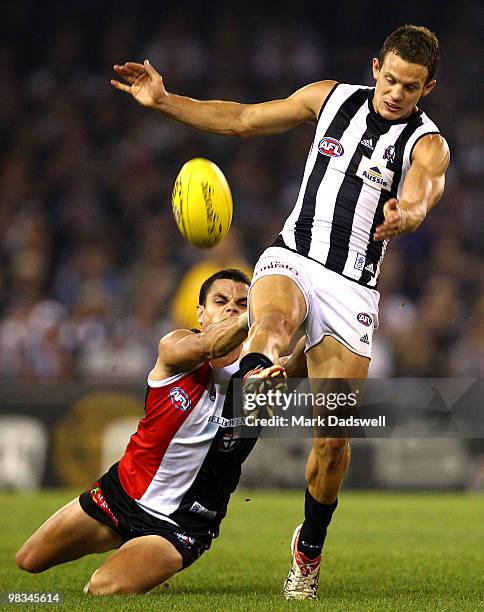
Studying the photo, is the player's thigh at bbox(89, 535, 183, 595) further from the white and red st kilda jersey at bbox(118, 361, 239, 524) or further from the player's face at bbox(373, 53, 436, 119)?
the player's face at bbox(373, 53, 436, 119)

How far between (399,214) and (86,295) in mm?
8304

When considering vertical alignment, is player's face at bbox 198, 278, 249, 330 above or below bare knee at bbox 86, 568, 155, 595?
above

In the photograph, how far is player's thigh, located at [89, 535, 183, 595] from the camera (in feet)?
16.6

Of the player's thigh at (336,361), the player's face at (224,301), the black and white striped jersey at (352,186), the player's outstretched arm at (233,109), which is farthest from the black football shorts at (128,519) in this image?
the player's outstretched arm at (233,109)

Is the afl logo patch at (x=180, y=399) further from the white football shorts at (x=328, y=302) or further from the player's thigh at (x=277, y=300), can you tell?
the player's thigh at (x=277, y=300)

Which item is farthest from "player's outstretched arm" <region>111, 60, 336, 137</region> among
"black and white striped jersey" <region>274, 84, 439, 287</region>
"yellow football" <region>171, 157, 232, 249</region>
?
"yellow football" <region>171, 157, 232, 249</region>

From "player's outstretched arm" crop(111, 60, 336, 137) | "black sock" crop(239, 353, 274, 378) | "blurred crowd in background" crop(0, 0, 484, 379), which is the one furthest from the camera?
"blurred crowd in background" crop(0, 0, 484, 379)

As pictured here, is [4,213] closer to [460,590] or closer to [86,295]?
[86,295]

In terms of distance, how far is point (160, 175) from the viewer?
45.6 feet

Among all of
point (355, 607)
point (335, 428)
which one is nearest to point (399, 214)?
point (335, 428)

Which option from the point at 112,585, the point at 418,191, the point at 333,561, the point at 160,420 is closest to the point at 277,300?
the point at 418,191

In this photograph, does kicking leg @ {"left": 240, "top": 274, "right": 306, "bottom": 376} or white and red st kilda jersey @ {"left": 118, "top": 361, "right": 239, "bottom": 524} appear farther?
white and red st kilda jersey @ {"left": 118, "top": 361, "right": 239, "bottom": 524}

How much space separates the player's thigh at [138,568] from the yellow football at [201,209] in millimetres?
1456

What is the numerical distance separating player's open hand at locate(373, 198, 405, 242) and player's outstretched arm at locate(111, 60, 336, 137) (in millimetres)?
1019
